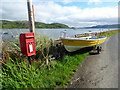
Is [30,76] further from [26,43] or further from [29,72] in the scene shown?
[26,43]

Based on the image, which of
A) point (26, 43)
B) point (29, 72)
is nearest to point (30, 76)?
point (29, 72)

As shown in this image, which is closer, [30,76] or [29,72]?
[30,76]

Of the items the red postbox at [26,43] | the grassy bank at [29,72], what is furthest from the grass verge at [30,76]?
the red postbox at [26,43]

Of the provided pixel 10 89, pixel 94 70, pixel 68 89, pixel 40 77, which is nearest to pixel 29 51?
pixel 40 77

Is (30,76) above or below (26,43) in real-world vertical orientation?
below

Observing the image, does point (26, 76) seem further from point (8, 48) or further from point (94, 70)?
point (94, 70)

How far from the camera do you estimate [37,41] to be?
4.34m

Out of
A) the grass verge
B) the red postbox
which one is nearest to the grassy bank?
the grass verge

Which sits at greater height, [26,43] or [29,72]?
[26,43]

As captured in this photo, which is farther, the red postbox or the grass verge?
the red postbox

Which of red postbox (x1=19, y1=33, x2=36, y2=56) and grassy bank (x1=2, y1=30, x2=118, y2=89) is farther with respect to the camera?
red postbox (x1=19, y1=33, x2=36, y2=56)

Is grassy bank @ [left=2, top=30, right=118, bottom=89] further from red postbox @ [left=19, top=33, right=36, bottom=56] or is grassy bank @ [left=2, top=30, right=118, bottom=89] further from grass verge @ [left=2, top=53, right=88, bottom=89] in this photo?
red postbox @ [left=19, top=33, right=36, bottom=56]

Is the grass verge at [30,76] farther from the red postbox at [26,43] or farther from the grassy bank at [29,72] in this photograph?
the red postbox at [26,43]

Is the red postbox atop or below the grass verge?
atop
